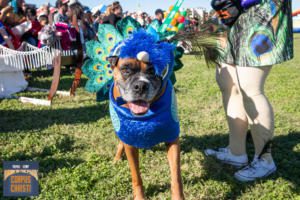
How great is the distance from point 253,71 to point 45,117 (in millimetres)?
2970

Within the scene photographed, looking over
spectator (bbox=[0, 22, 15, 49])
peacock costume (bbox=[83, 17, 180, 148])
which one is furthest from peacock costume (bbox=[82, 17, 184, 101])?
spectator (bbox=[0, 22, 15, 49])

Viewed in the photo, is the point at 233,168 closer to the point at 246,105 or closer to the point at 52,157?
the point at 246,105

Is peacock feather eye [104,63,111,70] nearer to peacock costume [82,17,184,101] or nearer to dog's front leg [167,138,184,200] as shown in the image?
peacock costume [82,17,184,101]

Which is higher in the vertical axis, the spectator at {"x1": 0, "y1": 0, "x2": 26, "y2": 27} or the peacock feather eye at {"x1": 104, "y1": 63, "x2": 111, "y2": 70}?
the spectator at {"x1": 0, "y1": 0, "x2": 26, "y2": 27}

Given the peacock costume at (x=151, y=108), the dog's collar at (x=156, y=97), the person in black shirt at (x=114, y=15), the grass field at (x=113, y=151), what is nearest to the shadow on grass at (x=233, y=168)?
the grass field at (x=113, y=151)

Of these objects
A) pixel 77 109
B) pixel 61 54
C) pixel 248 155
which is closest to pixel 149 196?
pixel 248 155

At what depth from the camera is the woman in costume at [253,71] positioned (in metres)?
2.24

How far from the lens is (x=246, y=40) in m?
2.32

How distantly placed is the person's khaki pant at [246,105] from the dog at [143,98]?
673mm

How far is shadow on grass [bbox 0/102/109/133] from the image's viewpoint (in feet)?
12.6

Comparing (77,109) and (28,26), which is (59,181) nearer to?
(77,109)

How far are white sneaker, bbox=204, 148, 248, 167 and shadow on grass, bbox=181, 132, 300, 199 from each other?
0.16 feet

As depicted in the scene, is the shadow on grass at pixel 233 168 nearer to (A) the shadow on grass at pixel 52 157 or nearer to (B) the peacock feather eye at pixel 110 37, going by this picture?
(A) the shadow on grass at pixel 52 157

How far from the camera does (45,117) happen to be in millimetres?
4242
